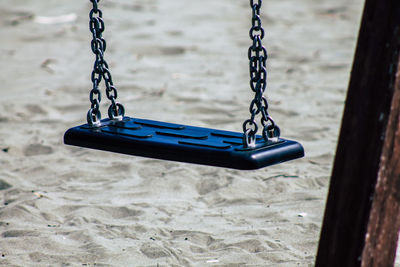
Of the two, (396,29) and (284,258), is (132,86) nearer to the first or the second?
(284,258)

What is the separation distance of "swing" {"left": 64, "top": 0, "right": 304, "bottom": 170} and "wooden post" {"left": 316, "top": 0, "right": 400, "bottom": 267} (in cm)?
41

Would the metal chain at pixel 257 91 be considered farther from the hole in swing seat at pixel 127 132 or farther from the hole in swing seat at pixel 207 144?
the hole in swing seat at pixel 127 132

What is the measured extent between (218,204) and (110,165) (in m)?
0.76

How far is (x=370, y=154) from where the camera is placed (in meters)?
1.64

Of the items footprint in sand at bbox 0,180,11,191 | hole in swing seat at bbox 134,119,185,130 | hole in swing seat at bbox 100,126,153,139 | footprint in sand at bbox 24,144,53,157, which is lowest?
footprint in sand at bbox 0,180,11,191

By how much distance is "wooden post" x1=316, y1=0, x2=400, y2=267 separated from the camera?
63.6 inches

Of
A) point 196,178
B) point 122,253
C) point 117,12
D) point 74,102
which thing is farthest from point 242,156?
point 117,12

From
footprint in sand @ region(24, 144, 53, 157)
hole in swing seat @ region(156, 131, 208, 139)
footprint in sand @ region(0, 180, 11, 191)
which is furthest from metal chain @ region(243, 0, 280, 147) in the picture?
footprint in sand @ region(24, 144, 53, 157)

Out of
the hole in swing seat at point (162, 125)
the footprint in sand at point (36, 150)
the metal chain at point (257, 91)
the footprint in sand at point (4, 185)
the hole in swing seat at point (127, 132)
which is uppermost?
the metal chain at point (257, 91)

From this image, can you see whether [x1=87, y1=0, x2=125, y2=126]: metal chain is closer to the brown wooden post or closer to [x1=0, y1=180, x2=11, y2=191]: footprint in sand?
[x1=0, y1=180, x2=11, y2=191]: footprint in sand

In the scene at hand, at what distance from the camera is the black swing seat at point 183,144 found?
2066 millimetres

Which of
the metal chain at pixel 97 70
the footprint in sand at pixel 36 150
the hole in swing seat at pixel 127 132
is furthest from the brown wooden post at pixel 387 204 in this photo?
the footprint in sand at pixel 36 150

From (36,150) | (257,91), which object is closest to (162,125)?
(257,91)

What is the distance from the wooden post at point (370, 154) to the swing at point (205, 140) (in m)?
0.41
